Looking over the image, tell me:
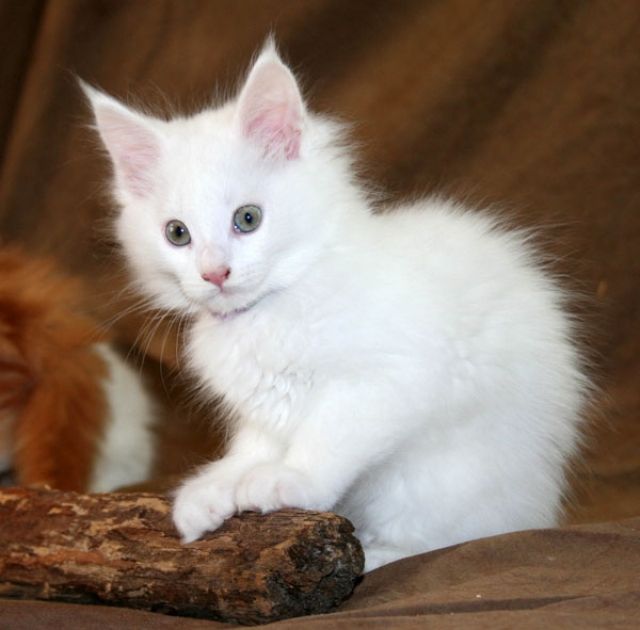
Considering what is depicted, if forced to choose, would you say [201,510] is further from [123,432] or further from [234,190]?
[123,432]

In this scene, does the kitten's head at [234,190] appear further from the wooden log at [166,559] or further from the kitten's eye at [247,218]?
the wooden log at [166,559]

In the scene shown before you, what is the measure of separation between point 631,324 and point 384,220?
0.84 meters

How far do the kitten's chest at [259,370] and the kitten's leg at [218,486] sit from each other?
0.21 feet

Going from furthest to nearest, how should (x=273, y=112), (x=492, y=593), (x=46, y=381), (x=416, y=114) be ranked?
(x=416, y=114) → (x=46, y=381) → (x=273, y=112) → (x=492, y=593)

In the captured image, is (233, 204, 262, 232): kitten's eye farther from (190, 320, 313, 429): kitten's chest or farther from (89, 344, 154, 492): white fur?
(89, 344, 154, 492): white fur

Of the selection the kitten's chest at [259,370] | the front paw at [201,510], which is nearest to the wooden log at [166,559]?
the front paw at [201,510]

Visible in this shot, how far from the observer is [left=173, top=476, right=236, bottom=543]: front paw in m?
→ 1.58

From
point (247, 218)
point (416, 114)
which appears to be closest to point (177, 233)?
point (247, 218)

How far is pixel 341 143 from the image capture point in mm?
1918

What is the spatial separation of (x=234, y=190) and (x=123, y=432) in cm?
94

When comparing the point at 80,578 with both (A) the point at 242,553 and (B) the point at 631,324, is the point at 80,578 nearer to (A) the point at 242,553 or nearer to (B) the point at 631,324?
(A) the point at 242,553

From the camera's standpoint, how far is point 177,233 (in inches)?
68.9

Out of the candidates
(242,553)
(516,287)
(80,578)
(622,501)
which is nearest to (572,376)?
(516,287)

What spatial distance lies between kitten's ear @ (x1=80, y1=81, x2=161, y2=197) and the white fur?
0.69 m
